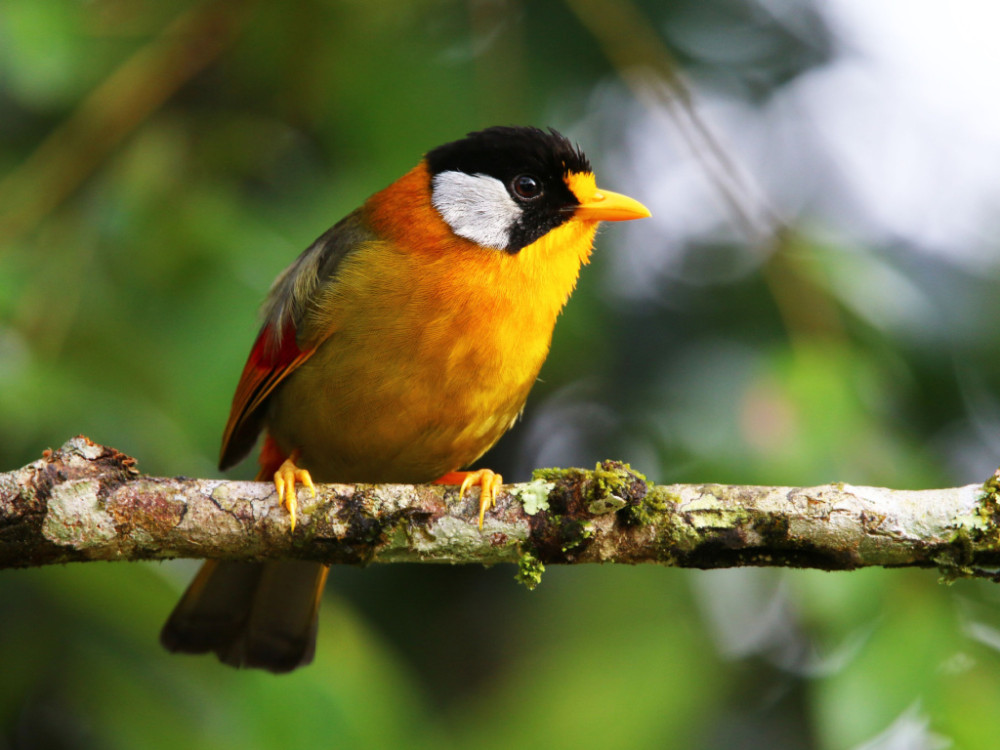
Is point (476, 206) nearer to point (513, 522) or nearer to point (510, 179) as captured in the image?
point (510, 179)

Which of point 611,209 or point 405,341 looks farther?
point 611,209

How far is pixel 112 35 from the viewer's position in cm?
382

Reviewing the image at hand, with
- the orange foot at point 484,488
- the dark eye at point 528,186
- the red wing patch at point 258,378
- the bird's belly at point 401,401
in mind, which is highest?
the dark eye at point 528,186

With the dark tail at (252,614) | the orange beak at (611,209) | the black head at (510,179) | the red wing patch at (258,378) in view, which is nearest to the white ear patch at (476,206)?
the black head at (510,179)

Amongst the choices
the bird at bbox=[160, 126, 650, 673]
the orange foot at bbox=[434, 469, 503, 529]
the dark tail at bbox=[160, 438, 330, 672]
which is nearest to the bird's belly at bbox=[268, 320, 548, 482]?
the bird at bbox=[160, 126, 650, 673]

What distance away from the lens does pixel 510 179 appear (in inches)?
138

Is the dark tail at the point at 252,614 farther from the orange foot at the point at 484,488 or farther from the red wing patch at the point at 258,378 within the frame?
the orange foot at the point at 484,488

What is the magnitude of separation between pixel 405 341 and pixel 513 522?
2.70 ft

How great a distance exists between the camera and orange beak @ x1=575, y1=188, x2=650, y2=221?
347cm

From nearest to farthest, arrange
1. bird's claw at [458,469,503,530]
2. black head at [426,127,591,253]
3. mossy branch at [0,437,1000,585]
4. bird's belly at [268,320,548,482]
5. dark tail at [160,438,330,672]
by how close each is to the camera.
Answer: mossy branch at [0,437,1000,585], bird's claw at [458,469,503,530], bird's belly at [268,320,548,482], dark tail at [160,438,330,672], black head at [426,127,591,253]

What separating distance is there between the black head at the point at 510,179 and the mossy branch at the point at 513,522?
1.20 m

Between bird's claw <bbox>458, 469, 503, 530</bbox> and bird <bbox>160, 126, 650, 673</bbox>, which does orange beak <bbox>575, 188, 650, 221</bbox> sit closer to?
bird <bbox>160, 126, 650, 673</bbox>

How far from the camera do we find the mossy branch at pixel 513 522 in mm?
2297

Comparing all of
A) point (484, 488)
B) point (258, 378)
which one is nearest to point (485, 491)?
point (484, 488)
